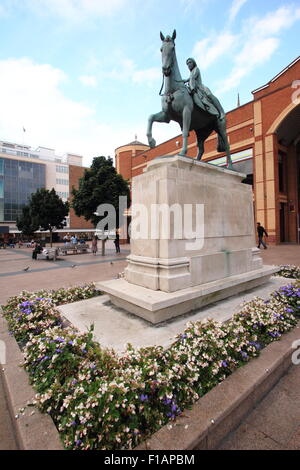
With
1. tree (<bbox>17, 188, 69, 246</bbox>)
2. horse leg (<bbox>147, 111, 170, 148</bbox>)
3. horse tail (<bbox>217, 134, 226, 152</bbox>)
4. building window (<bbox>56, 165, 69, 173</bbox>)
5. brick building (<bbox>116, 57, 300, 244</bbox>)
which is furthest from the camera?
building window (<bbox>56, 165, 69, 173</bbox>)

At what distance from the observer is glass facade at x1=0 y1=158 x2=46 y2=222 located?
54.8 meters

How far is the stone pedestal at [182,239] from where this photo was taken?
3689 millimetres

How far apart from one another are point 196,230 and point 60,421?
335cm

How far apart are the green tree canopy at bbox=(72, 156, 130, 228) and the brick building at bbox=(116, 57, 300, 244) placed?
39.7 feet

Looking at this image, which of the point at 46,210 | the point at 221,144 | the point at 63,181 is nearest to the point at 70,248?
the point at 46,210

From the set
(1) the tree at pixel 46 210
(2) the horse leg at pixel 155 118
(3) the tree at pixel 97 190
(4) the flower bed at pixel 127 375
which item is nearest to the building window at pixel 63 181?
(1) the tree at pixel 46 210

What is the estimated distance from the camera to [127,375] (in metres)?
1.92

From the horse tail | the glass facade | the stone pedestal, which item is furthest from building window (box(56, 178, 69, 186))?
the stone pedestal

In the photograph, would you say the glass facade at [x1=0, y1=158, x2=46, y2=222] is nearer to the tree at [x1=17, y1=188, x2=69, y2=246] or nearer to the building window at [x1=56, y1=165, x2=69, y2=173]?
the building window at [x1=56, y1=165, x2=69, y2=173]

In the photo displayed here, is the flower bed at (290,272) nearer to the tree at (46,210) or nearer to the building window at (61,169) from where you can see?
the tree at (46,210)

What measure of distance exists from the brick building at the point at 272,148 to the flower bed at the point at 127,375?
61.3 ft

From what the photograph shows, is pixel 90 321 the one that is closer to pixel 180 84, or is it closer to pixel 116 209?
pixel 180 84

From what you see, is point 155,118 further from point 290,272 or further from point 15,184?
point 15,184

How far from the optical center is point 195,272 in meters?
3.98
